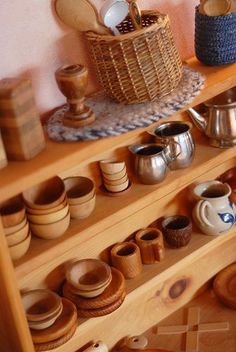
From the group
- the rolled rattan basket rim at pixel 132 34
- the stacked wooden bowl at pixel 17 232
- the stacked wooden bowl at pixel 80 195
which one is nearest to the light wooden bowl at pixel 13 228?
the stacked wooden bowl at pixel 17 232

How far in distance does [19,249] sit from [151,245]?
310 millimetres

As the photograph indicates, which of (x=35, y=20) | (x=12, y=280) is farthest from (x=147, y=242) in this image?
(x=35, y=20)

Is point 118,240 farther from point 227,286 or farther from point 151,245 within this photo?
point 227,286

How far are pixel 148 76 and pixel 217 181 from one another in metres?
0.39

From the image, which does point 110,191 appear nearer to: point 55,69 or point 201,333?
point 55,69

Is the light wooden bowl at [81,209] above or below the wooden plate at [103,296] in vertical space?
above

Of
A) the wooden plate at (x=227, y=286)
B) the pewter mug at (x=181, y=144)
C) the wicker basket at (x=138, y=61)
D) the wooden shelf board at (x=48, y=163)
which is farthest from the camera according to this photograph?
the wooden plate at (x=227, y=286)

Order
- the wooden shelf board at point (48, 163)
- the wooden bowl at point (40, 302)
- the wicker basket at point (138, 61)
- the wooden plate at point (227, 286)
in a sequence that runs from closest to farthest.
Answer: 1. the wooden shelf board at point (48, 163)
2. the wicker basket at point (138, 61)
3. the wooden bowl at point (40, 302)
4. the wooden plate at point (227, 286)

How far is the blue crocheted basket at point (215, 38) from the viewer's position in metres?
1.07

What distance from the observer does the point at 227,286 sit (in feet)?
4.46

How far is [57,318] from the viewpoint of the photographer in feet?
3.49

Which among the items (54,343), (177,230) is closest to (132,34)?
(177,230)

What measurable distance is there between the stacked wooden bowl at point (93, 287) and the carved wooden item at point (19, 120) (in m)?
0.30

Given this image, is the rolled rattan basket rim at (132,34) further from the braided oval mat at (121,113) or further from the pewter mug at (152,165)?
the pewter mug at (152,165)
